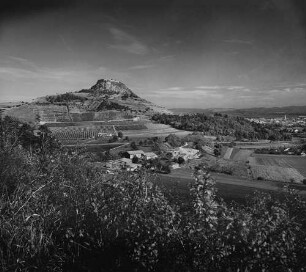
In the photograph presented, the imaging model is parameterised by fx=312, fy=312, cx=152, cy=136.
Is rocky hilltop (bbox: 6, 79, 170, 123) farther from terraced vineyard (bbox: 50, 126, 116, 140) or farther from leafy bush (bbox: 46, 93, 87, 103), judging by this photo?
terraced vineyard (bbox: 50, 126, 116, 140)

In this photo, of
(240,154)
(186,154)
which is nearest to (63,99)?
(240,154)

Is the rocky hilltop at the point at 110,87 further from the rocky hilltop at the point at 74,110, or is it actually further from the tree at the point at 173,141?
the tree at the point at 173,141

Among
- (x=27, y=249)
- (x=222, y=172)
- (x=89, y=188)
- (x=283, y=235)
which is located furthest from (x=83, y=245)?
(x=222, y=172)

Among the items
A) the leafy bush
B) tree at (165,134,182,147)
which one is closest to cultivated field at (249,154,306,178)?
tree at (165,134,182,147)

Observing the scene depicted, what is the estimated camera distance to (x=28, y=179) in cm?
577

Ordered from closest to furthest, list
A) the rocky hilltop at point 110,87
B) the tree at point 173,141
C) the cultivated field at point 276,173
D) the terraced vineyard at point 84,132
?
the cultivated field at point 276,173 < the tree at point 173,141 < the terraced vineyard at point 84,132 < the rocky hilltop at point 110,87

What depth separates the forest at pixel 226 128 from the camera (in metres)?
73.4

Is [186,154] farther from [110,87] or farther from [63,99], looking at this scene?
[110,87]

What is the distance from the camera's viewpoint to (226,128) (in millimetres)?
81312

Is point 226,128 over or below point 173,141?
below

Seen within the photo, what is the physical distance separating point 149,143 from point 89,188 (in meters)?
44.6

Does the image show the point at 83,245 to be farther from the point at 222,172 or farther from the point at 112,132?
the point at 112,132

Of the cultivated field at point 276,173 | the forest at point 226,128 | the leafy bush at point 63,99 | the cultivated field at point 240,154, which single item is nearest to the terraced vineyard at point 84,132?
the forest at point 226,128

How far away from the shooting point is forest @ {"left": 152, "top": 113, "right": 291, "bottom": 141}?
73.4 meters
